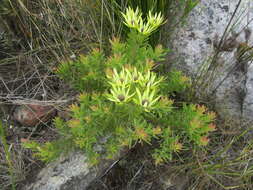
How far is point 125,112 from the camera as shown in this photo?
1.36 meters

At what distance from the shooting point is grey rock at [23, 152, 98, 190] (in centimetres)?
157

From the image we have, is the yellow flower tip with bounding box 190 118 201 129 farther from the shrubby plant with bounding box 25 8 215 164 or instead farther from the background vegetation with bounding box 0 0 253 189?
the background vegetation with bounding box 0 0 253 189

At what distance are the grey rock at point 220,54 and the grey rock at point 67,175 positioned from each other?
33.5 inches

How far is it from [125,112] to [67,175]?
52 centimetres

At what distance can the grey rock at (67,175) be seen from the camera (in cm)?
157

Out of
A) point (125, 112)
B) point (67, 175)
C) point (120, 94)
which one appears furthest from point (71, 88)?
point (120, 94)

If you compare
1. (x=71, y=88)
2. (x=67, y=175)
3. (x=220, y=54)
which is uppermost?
(x=220, y=54)

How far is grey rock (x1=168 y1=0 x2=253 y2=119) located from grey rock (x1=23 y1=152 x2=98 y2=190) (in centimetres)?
85

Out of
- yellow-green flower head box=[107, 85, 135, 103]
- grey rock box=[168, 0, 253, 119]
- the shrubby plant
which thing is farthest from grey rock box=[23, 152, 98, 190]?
grey rock box=[168, 0, 253, 119]

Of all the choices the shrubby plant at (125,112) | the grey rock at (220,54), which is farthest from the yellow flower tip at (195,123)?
the grey rock at (220,54)

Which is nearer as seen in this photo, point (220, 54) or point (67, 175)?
point (67, 175)

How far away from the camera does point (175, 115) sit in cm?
154

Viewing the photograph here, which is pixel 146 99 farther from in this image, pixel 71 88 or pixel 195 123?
pixel 71 88

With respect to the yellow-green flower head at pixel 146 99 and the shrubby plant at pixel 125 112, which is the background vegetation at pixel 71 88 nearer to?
the shrubby plant at pixel 125 112
